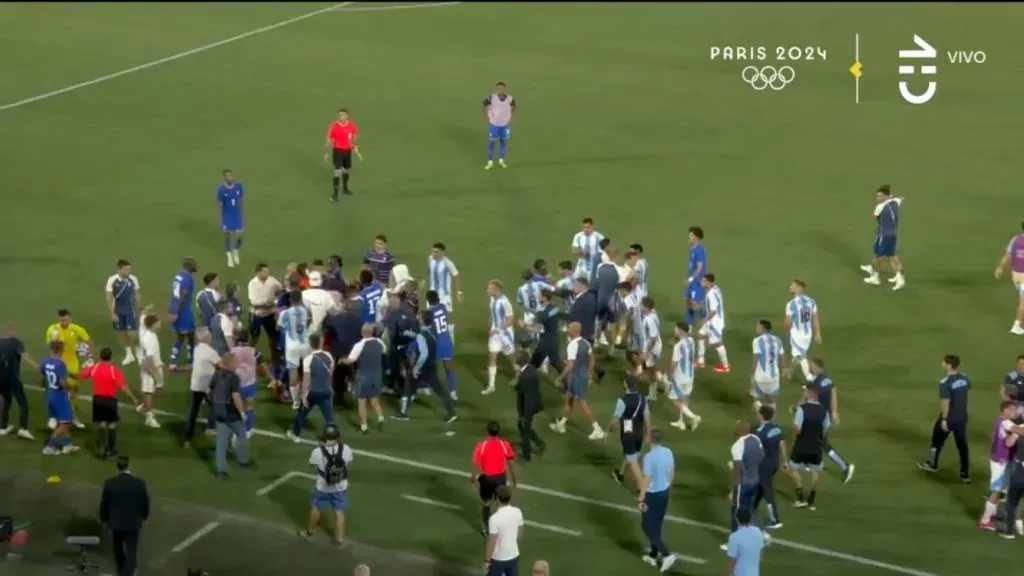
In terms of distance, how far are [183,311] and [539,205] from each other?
37.0 feet

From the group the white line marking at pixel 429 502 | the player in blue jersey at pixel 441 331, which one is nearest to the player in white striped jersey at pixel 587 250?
the player in blue jersey at pixel 441 331

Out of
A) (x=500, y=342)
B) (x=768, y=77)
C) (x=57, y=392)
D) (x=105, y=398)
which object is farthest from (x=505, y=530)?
(x=768, y=77)

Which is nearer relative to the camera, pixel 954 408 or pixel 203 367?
pixel 954 408

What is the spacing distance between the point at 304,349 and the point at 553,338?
3.97m

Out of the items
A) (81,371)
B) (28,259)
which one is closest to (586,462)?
(81,371)

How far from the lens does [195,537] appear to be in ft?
A: 66.2

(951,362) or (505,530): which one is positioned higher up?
(951,362)

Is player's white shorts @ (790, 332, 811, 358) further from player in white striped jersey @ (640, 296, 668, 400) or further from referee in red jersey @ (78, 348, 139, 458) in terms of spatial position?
referee in red jersey @ (78, 348, 139, 458)

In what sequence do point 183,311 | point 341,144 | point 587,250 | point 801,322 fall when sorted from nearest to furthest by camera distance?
point 801,322
point 183,311
point 587,250
point 341,144

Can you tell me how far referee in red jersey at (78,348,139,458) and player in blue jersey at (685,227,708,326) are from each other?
33.5ft

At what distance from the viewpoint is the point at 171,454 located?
891 inches

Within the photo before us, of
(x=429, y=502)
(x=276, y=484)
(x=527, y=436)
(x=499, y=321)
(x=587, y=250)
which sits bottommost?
(x=429, y=502)

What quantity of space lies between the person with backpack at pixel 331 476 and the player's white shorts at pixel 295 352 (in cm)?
390

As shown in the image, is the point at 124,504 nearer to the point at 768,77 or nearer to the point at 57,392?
the point at 57,392
